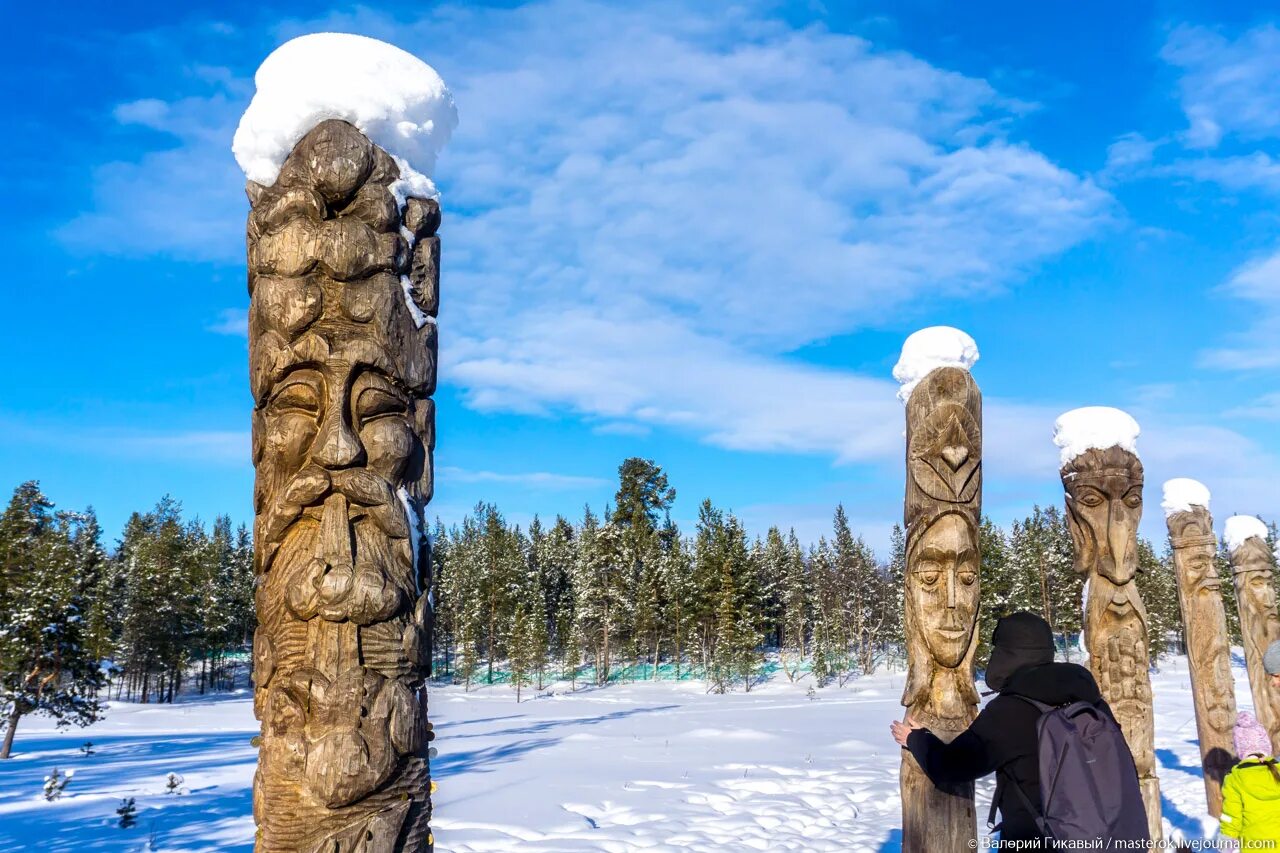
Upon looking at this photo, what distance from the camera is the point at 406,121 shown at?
4465 millimetres

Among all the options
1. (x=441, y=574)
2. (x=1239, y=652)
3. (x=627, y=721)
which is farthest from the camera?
(x=441, y=574)

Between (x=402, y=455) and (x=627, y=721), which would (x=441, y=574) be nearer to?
(x=627, y=721)

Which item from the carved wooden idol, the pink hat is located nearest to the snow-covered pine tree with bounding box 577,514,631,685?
the pink hat

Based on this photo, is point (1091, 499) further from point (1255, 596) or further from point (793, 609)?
point (793, 609)

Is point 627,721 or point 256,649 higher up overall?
point 256,649

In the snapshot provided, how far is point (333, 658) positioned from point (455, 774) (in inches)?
514

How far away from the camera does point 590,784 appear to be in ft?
43.1

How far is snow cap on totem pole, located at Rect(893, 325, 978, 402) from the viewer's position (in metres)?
6.41

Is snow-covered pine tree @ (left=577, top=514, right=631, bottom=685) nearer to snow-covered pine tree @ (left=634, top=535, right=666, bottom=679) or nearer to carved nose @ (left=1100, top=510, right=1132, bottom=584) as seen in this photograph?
snow-covered pine tree @ (left=634, top=535, right=666, bottom=679)

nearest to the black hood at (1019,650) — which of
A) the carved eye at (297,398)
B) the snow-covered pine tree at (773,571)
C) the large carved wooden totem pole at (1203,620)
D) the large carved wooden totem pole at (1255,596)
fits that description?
the carved eye at (297,398)

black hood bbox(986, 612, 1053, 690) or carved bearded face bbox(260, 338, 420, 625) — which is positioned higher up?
carved bearded face bbox(260, 338, 420, 625)

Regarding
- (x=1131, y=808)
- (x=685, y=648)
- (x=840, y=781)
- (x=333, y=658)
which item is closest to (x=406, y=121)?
(x=333, y=658)

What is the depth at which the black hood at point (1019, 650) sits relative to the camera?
13.3 ft

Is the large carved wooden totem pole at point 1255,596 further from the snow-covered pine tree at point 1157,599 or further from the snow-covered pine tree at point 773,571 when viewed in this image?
the snow-covered pine tree at point 773,571
